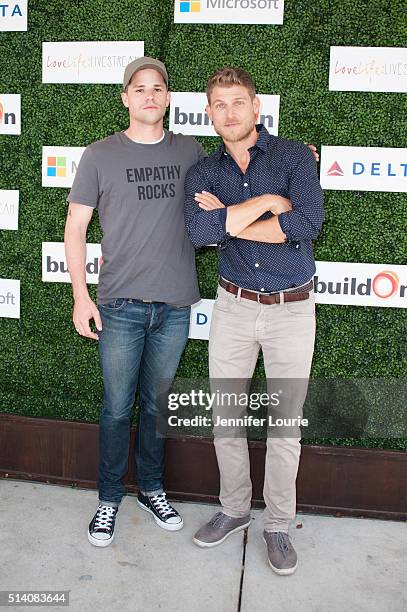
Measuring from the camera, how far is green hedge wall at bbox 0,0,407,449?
266cm

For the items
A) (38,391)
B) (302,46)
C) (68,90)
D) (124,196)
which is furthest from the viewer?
(38,391)

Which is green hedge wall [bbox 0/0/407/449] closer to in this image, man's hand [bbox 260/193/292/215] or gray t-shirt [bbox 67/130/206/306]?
gray t-shirt [bbox 67/130/206/306]

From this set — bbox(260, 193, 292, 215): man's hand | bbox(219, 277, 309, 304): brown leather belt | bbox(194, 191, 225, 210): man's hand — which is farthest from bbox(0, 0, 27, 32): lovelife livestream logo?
bbox(219, 277, 309, 304): brown leather belt

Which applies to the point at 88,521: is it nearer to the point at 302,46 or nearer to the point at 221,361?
the point at 221,361

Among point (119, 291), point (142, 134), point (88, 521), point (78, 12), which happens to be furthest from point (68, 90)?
point (88, 521)

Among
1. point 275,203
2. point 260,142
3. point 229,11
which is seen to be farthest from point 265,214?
point 229,11

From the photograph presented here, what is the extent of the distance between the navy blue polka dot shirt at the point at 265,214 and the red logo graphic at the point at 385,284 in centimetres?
53

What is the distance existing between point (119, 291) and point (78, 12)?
1.34 metres

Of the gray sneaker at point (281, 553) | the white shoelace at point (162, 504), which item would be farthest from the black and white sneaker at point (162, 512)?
the gray sneaker at point (281, 553)

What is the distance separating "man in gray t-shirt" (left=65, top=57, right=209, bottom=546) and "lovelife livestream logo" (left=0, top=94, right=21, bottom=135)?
709 mm

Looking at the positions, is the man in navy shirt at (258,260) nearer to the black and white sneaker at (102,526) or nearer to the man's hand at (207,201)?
the man's hand at (207,201)

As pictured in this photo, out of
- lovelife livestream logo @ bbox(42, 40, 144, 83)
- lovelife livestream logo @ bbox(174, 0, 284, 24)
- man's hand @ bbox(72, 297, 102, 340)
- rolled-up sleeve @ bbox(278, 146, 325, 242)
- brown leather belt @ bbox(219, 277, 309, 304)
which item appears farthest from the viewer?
lovelife livestream logo @ bbox(42, 40, 144, 83)

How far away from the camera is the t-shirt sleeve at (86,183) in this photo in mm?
2357

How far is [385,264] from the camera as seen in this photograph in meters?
2.75
